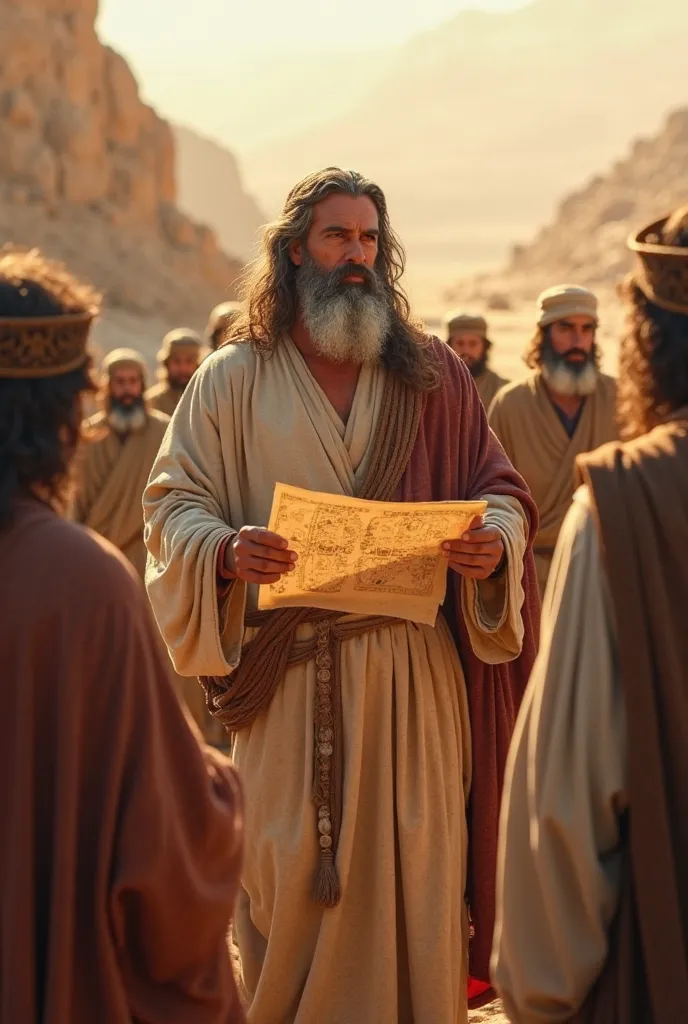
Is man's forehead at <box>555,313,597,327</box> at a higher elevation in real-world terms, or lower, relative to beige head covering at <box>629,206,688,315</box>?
higher

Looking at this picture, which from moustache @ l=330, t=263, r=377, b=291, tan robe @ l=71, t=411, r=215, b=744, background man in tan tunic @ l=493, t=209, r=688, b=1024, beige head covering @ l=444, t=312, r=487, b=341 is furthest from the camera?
beige head covering @ l=444, t=312, r=487, b=341

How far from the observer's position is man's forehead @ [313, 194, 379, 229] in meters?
4.59

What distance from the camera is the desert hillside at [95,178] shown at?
33812 mm

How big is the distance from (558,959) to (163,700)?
0.77m

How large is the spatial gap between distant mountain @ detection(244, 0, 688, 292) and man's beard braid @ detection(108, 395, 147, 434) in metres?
119

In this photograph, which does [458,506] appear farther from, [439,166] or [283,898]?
[439,166]

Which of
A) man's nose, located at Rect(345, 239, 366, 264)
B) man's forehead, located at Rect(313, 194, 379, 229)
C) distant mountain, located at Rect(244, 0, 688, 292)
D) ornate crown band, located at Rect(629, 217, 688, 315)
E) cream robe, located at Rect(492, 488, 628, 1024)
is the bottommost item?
cream robe, located at Rect(492, 488, 628, 1024)

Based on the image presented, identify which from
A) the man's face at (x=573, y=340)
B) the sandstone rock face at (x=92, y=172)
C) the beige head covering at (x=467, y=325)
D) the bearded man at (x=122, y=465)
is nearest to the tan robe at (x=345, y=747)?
the man's face at (x=573, y=340)

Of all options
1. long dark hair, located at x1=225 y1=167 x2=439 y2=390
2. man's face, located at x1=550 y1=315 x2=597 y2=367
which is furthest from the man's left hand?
man's face, located at x1=550 y1=315 x2=597 y2=367

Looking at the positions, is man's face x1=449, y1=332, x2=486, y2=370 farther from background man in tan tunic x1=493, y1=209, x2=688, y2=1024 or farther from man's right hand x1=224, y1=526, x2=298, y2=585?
background man in tan tunic x1=493, y1=209, x2=688, y2=1024

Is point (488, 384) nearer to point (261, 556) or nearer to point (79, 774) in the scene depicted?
point (261, 556)

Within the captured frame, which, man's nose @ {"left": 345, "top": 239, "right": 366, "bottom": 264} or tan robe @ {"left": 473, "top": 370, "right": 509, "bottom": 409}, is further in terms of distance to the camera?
tan robe @ {"left": 473, "top": 370, "right": 509, "bottom": 409}

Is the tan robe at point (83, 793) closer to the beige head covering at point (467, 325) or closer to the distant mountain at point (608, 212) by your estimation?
the beige head covering at point (467, 325)

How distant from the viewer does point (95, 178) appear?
3647 cm
